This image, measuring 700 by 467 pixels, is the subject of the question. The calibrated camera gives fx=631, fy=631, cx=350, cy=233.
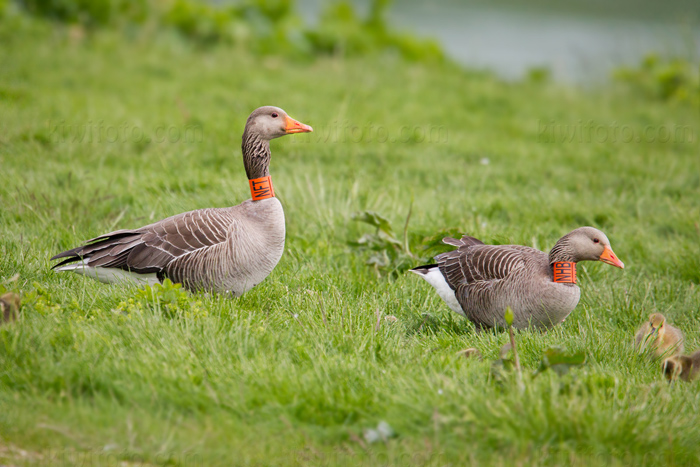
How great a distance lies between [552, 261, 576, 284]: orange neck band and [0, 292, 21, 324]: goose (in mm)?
3481

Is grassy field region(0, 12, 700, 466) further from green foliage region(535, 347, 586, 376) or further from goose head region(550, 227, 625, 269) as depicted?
goose head region(550, 227, 625, 269)

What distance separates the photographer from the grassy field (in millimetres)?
3113

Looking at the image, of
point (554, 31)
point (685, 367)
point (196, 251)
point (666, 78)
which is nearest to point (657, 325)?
point (685, 367)

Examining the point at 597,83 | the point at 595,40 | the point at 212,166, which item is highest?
the point at 595,40

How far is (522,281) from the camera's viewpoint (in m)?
4.52

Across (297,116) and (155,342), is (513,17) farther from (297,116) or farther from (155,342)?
(155,342)

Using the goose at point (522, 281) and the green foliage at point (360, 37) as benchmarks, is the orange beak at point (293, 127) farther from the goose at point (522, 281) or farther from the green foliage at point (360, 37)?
the green foliage at point (360, 37)

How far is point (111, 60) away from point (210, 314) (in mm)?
8435

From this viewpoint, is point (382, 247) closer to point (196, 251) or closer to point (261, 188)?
point (261, 188)

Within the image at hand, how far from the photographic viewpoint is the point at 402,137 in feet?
30.1

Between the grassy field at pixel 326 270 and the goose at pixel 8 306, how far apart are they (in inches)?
3.9

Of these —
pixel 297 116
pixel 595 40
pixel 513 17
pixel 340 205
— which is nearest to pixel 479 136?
pixel 297 116

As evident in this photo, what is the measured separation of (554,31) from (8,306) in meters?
18.1

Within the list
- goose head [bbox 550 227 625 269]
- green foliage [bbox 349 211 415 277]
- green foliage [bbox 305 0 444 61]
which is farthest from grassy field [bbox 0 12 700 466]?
green foliage [bbox 305 0 444 61]
